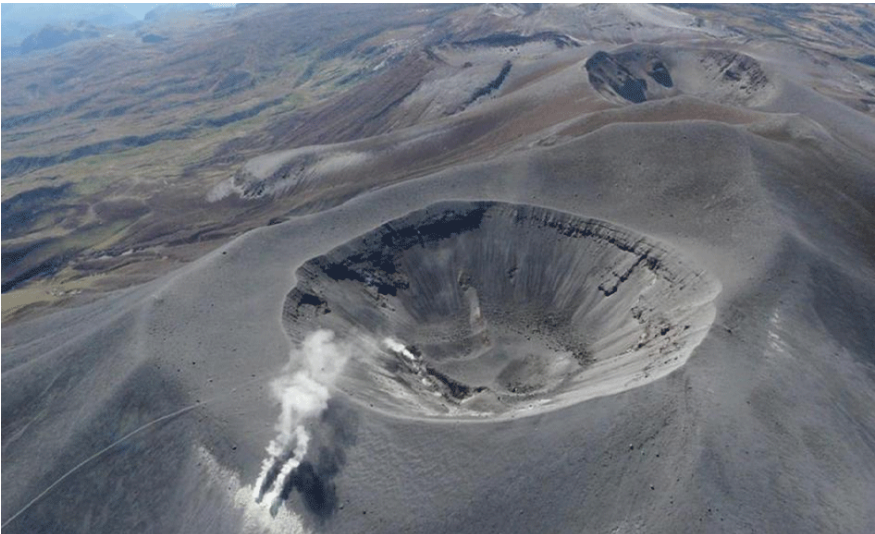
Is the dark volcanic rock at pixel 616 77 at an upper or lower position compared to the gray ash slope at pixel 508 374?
lower

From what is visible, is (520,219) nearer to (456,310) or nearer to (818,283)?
(456,310)

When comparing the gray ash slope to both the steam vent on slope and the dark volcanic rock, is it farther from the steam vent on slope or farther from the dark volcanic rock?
the dark volcanic rock

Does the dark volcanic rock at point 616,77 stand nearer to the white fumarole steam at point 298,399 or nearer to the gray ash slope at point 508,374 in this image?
the gray ash slope at point 508,374

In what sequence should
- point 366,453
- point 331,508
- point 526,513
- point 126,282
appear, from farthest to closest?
1. point 126,282
2. point 366,453
3. point 331,508
4. point 526,513

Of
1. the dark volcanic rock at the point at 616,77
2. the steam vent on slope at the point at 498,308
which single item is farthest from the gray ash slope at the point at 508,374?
the dark volcanic rock at the point at 616,77

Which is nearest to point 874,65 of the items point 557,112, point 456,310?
point 557,112

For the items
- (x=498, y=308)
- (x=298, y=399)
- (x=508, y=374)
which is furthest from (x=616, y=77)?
(x=298, y=399)
